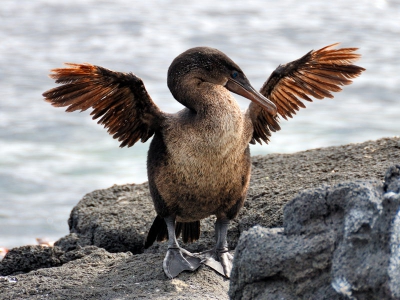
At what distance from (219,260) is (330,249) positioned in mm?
1847

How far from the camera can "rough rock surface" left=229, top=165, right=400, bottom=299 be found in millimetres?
2955

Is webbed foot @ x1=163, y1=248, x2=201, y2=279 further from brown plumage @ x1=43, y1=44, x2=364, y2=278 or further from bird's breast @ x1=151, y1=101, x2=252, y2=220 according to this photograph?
bird's breast @ x1=151, y1=101, x2=252, y2=220

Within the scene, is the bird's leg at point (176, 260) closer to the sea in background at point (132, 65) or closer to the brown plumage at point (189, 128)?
the brown plumage at point (189, 128)

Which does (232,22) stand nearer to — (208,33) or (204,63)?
(208,33)

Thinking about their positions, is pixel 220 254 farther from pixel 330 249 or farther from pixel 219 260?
pixel 330 249

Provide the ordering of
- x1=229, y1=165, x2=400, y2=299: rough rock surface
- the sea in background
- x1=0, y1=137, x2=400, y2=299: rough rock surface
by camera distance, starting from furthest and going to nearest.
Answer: the sea in background < x1=0, y1=137, x2=400, y2=299: rough rock surface < x1=229, y1=165, x2=400, y2=299: rough rock surface

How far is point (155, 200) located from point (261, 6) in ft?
Answer: 34.7

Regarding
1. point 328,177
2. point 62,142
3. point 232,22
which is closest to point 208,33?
point 232,22

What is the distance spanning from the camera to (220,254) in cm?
501

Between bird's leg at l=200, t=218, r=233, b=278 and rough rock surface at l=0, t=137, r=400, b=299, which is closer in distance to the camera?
rough rock surface at l=0, t=137, r=400, b=299

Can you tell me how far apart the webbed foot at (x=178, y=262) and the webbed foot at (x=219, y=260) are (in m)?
0.07

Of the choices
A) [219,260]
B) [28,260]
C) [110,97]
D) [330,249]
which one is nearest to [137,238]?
[28,260]

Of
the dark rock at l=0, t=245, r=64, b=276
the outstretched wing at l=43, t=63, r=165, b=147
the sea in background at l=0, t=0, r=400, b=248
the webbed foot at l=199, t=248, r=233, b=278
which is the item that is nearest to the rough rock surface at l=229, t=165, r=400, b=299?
the webbed foot at l=199, t=248, r=233, b=278

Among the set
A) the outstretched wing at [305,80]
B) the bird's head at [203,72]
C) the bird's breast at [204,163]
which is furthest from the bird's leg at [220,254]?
the bird's head at [203,72]
